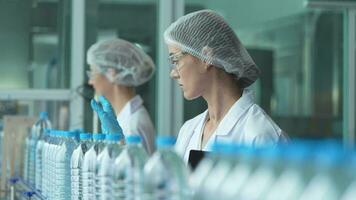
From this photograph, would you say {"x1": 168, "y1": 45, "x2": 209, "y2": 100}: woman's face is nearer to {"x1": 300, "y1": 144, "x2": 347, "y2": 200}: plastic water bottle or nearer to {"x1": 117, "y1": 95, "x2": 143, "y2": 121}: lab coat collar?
{"x1": 117, "y1": 95, "x2": 143, "y2": 121}: lab coat collar

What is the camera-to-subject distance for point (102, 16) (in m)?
5.13

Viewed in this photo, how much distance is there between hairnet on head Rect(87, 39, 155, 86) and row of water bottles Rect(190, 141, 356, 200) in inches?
115

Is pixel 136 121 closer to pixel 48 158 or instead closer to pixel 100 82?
pixel 100 82

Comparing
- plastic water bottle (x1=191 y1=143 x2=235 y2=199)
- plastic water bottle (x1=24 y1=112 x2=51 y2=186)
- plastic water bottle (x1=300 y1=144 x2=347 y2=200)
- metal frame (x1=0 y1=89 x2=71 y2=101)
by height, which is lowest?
plastic water bottle (x1=24 y1=112 x2=51 y2=186)

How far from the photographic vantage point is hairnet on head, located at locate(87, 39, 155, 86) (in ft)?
13.9

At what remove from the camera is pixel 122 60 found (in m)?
4.28

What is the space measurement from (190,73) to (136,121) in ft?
4.10

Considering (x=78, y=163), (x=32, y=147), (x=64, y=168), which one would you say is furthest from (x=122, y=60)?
(x=78, y=163)

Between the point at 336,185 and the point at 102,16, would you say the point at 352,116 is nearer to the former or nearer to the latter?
the point at 102,16

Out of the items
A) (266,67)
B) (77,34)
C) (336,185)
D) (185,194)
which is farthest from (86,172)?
(266,67)

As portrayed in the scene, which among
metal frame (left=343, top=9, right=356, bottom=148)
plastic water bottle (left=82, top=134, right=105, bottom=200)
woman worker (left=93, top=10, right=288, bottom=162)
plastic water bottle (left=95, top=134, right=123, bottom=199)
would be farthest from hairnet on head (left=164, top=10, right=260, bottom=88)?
metal frame (left=343, top=9, right=356, bottom=148)

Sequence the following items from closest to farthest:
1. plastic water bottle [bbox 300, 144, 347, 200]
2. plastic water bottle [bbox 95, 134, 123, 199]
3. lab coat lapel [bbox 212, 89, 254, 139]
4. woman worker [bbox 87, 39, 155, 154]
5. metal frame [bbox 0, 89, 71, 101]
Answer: plastic water bottle [bbox 300, 144, 347, 200] < plastic water bottle [bbox 95, 134, 123, 199] < lab coat lapel [bbox 212, 89, 254, 139] < woman worker [bbox 87, 39, 155, 154] < metal frame [bbox 0, 89, 71, 101]

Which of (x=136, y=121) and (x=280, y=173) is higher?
(x=280, y=173)

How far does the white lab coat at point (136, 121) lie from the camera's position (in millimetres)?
3869
